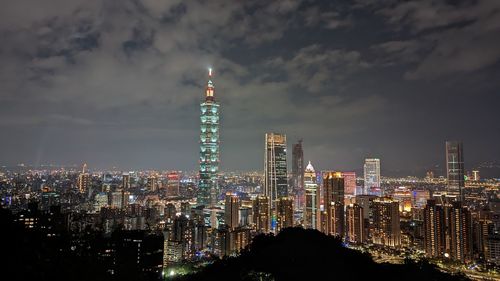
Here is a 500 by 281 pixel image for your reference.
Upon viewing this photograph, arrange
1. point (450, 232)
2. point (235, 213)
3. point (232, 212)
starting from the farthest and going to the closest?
point (235, 213), point (232, 212), point (450, 232)

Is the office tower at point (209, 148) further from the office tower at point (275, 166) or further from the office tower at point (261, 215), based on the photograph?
the office tower at point (261, 215)

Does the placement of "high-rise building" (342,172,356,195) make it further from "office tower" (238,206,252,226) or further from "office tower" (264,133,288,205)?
"office tower" (238,206,252,226)

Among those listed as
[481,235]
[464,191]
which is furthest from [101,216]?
[464,191]

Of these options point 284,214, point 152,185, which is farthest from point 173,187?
point 284,214

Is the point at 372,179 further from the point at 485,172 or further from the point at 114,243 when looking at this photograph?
the point at 114,243

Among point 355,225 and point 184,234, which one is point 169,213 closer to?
point 184,234

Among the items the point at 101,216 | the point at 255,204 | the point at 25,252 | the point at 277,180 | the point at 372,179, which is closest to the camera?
the point at 25,252
